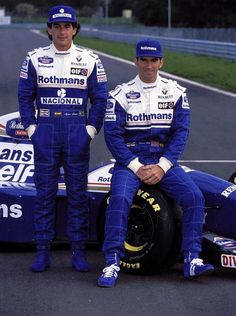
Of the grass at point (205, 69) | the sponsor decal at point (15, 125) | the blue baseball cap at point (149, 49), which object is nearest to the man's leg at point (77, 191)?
the blue baseball cap at point (149, 49)

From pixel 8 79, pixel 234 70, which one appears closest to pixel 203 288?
pixel 8 79

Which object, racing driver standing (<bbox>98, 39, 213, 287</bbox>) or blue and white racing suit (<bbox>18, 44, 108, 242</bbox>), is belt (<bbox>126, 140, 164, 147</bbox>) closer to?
racing driver standing (<bbox>98, 39, 213, 287</bbox>)

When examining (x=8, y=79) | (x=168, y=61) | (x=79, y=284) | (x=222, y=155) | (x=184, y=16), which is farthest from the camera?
(x=184, y=16)

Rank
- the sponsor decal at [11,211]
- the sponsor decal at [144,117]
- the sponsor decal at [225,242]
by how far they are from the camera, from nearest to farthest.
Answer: the sponsor decal at [225,242], the sponsor decal at [144,117], the sponsor decal at [11,211]

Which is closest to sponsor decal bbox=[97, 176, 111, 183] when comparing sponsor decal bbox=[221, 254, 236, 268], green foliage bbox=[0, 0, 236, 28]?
sponsor decal bbox=[221, 254, 236, 268]

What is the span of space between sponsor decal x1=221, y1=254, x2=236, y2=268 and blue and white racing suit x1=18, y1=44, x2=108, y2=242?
3.24 ft

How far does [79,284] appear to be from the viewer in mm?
5785

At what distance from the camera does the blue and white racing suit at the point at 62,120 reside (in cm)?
603

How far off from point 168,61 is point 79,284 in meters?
28.9

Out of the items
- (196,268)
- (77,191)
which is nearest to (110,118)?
(77,191)

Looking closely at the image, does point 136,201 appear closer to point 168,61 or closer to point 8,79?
point 8,79

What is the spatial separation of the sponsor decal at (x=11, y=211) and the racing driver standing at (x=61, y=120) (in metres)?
0.36

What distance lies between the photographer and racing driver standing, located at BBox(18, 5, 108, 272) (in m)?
6.03

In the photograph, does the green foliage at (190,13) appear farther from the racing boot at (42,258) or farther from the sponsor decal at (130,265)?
the sponsor decal at (130,265)
